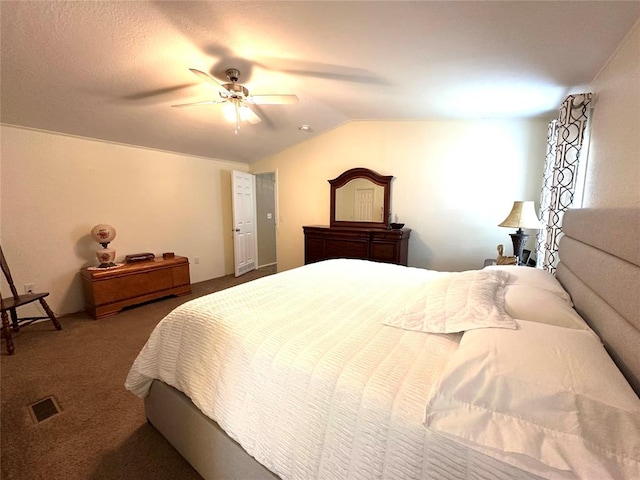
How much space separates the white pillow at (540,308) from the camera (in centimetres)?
114

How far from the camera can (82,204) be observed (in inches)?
131

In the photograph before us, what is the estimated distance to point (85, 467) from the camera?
140 centimetres

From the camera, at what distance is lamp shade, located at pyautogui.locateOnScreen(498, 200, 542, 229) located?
8.09 ft

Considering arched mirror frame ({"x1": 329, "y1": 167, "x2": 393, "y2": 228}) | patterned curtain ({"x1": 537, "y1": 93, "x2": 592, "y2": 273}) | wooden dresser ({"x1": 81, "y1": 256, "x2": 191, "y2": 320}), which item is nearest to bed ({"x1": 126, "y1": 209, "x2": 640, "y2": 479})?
patterned curtain ({"x1": 537, "y1": 93, "x2": 592, "y2": 273})

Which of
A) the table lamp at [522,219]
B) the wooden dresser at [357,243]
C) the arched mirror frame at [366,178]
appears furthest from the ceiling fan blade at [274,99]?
the table lamp at [522,219]

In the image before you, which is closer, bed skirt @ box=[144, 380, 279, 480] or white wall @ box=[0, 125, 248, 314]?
bed skirt @ box=[144, 380, 279, 480]

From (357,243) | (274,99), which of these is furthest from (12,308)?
(357,243)

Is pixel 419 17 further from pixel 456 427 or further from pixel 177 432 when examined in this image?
pixel 177 432

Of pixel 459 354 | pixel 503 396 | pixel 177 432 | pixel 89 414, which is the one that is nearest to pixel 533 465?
pixel 503 396

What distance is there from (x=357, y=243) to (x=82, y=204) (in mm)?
3521

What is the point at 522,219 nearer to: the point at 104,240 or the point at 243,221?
the point at 243,221

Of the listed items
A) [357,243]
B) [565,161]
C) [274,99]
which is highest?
[274,99]

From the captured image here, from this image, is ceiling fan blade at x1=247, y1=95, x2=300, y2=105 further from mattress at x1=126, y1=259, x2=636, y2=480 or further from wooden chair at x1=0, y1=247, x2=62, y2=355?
wooden chair at x1=0, y1=247, x2=62, y2=355

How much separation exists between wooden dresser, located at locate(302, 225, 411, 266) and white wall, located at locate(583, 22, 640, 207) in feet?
6.40
